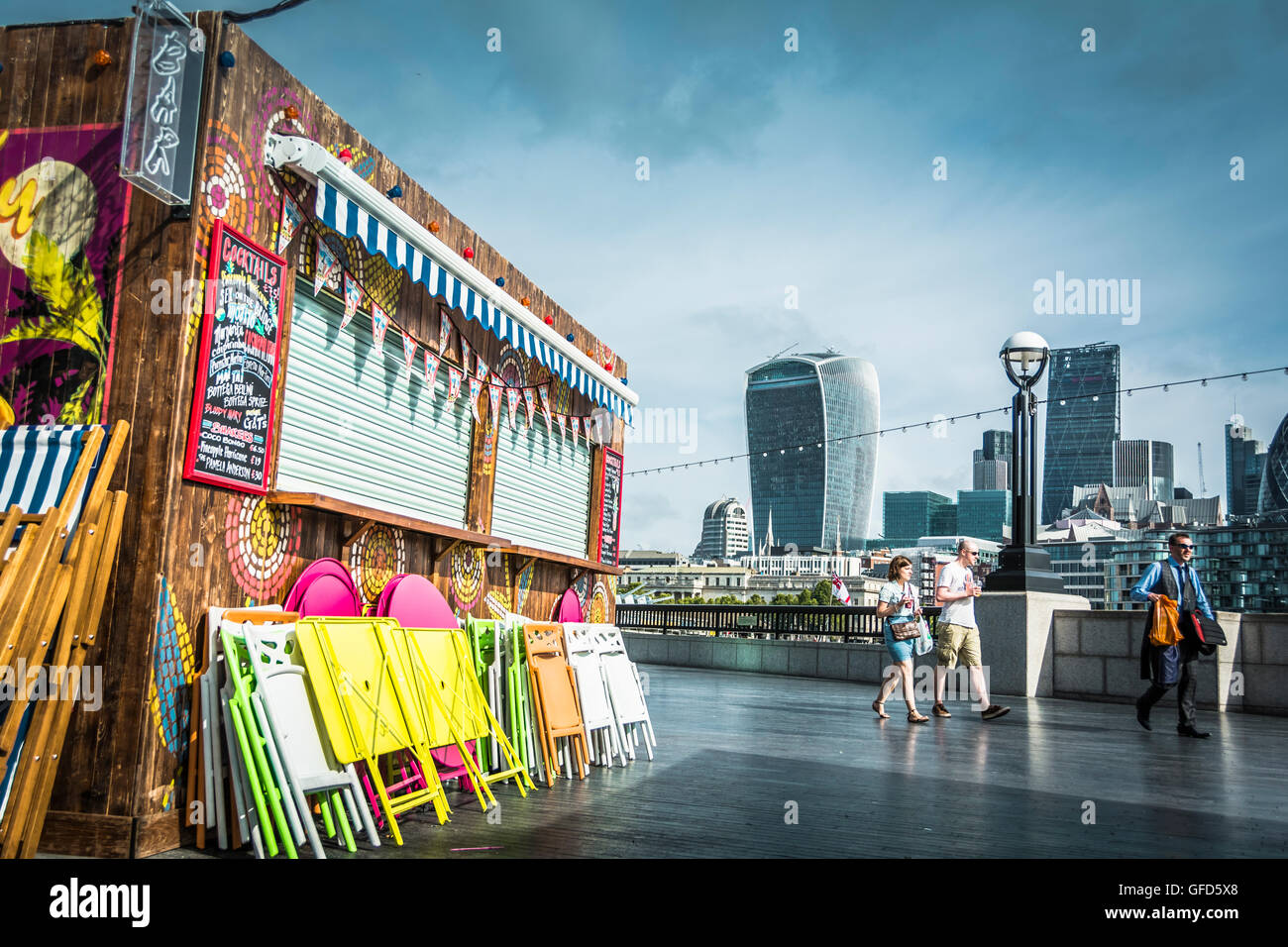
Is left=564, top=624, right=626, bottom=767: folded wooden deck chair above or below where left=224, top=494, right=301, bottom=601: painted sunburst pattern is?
below

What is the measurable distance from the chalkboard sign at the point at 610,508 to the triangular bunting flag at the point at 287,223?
219 inches

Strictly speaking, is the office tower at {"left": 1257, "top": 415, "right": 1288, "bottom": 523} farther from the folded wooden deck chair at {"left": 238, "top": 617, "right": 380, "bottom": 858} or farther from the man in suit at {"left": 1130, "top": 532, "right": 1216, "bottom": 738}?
the folded wooden deck chair at {"left": 238, "top": 617, "right": 380, "bottom": 858}

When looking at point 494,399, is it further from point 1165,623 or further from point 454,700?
point 1165,623

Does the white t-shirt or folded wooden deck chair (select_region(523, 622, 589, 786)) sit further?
the white t-shirt

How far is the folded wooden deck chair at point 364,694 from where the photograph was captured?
4.30m

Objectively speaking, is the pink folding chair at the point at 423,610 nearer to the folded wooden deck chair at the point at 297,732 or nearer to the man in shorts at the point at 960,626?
the folded wooden deck chair at the point at 297,732

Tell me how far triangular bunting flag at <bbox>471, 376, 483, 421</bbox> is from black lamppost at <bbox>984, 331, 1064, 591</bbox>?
8537 millimetres

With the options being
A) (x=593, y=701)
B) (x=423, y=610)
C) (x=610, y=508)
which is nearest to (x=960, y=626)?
(x=610, y=508)

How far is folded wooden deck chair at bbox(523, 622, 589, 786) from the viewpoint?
5965 mm

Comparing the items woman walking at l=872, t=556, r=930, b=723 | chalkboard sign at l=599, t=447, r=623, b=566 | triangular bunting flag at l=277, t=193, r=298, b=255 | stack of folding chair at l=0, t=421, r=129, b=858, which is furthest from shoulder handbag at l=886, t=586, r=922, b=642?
stack of folding chair at l=0, t=421, r=129, b=858

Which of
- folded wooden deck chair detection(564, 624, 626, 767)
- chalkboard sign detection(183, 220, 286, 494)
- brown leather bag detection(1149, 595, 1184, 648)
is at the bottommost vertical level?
folded wooden deck chair detection(564, 624, 626, 767)

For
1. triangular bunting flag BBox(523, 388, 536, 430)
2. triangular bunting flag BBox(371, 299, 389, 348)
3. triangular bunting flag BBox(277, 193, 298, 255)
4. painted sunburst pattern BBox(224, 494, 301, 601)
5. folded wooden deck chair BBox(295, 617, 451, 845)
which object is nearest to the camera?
folded wooden deck chair BBox(295, 617, 451, 845)

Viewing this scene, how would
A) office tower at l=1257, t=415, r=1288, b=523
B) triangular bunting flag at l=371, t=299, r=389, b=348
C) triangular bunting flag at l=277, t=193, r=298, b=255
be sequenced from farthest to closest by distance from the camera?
office tower at l=1257, t=415, r=1288, b=523 → triangular bunting flag at l=371, t=299, r=389, b=348 → triangular bunting flag at l=277, t=193, r=298, b=255
